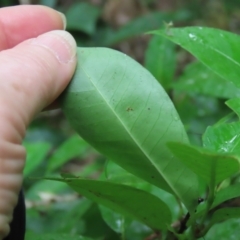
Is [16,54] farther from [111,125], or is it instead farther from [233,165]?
[233,165]

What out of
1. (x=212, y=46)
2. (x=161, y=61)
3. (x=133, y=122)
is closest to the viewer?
(x=133, y=122)

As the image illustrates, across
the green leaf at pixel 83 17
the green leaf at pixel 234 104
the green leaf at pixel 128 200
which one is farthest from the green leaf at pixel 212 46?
the green leaf at pixel 83 17

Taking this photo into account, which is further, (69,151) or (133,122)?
(69,151)

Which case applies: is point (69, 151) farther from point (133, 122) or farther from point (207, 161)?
point (207, 161)

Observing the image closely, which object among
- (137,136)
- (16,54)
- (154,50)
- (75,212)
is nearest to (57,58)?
(16,54)

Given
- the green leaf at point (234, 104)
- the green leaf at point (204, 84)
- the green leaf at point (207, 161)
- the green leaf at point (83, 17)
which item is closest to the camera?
the green leaf at point (207, 161)

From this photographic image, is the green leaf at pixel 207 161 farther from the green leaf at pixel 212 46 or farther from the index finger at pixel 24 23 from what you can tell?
the index finger at pixel 24 23

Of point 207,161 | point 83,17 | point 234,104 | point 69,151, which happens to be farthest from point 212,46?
point 83,17
